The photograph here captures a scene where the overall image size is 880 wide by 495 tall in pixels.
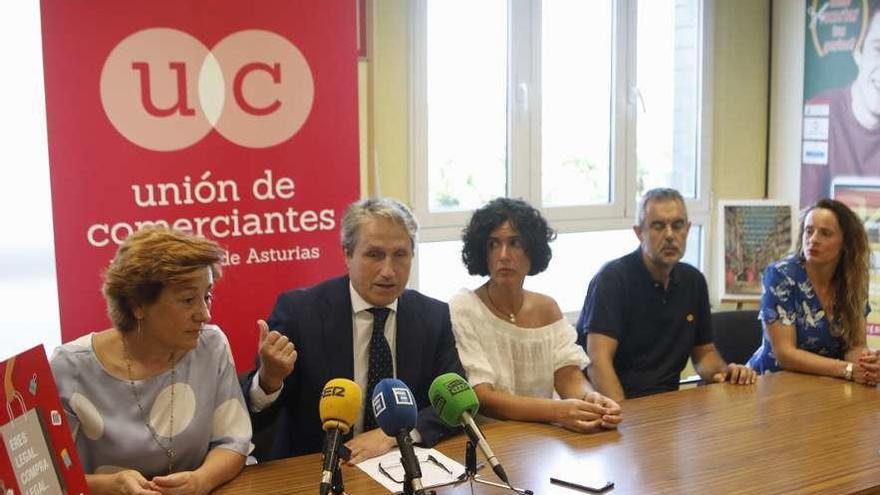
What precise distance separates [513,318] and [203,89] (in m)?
1.32

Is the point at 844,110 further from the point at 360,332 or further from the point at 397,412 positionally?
the point at 397,412

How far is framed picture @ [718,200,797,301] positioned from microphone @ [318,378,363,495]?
343cm

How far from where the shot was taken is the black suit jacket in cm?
259

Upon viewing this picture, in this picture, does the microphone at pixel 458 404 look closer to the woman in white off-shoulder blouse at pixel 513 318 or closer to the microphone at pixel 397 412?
the microphone at pixel 397 412

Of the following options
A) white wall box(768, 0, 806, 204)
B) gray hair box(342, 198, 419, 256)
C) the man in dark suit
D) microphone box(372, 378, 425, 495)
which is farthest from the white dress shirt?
white wall box(768, 0, 806, 204)

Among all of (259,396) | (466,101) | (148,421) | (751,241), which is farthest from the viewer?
(751,241)

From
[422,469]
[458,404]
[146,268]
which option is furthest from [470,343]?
[146,268]

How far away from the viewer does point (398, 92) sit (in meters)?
4.27

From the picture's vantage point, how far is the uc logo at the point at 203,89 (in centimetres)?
314

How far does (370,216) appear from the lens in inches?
104

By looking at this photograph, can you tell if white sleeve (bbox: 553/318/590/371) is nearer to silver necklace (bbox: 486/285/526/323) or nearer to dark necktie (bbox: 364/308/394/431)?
silver necklace (bbox: 486/285/526/323)

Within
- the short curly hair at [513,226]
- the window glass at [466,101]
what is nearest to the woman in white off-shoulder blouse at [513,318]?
the short curly hair at [513,226]

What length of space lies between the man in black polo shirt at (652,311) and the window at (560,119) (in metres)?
1.28

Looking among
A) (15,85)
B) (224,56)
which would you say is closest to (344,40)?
(224,56)
